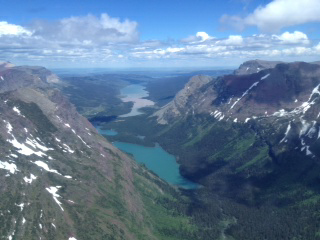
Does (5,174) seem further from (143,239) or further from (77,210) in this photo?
(143,239)

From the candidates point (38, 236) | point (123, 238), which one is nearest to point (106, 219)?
point (123, 238)

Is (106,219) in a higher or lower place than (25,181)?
lower

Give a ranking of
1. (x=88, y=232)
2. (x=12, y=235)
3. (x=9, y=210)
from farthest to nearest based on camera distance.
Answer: (x=88, y=232), (x=9, y=210), (x=12, y=235)

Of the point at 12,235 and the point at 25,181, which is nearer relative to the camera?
the point at 12,235

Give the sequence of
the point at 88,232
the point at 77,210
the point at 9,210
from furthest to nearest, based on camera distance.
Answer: the point at 77,210 < the point at 88,232 < the point at 9,210

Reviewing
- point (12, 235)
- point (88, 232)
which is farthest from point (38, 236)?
A: point (88, 232)

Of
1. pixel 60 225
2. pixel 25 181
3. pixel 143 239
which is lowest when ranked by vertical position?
pixel 143 239

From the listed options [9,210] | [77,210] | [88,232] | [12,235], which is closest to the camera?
[12,235]

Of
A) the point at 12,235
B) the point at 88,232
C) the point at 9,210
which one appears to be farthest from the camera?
the point at 88,232

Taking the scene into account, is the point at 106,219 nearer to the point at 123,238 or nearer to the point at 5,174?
the point at 123,238
